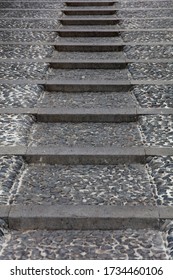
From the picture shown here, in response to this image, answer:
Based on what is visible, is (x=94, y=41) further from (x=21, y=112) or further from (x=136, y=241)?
(x=136, y=241)

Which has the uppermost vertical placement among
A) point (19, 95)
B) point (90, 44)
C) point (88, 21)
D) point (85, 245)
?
point (88, 21)

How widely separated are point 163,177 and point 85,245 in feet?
2.56

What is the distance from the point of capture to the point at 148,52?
5535 millimetres

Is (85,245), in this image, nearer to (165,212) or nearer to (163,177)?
(165,212)

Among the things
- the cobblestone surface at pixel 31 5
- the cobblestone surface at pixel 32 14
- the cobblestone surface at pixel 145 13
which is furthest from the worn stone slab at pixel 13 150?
the cobblestone surface at pixel 31 5

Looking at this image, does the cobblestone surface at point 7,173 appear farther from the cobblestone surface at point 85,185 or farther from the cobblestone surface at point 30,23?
the cobblestone surface at point 30,23

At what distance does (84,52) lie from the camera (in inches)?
229

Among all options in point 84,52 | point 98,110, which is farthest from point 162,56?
point 98,110

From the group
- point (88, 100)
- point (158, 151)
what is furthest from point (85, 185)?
point (88, 100)

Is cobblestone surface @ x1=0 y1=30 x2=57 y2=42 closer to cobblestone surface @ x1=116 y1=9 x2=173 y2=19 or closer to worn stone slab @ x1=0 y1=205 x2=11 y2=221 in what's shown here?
cobblestone surface @ x1=116 y1=9 x2=173 y2=19

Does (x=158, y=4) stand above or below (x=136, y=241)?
above

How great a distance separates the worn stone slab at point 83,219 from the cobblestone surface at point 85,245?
0.04m
